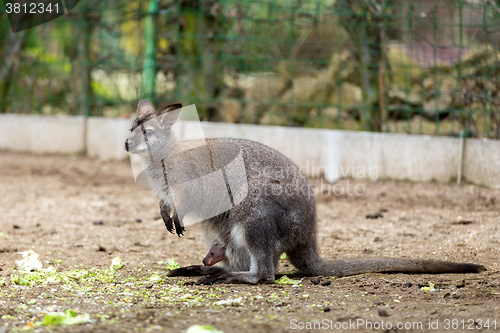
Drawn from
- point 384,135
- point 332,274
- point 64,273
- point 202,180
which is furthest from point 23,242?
point 384,135

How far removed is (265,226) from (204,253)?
1.19 metres

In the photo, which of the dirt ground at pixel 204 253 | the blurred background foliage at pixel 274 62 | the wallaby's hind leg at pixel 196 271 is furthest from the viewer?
the blurred background foliage at pixel 274 62

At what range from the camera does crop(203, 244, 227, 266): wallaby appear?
394 centimetres

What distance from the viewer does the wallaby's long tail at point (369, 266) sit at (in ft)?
12.1

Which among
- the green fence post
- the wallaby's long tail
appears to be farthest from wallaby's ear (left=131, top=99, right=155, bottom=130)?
the green fence post

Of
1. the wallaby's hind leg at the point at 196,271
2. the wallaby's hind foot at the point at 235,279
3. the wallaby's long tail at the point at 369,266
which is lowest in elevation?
the wallaby's hind leg at the point at 196,271

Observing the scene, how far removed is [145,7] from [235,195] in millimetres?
5690

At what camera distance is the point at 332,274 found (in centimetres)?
388

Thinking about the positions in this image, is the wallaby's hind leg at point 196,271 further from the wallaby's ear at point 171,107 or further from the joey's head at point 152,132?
the wallaby's ear at point 171,107

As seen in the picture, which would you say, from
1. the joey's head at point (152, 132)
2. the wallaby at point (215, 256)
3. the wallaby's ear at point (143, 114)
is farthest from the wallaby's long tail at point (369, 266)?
the wallaby's ear at point (143, 114)

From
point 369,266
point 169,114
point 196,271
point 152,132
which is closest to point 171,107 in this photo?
point 169,114

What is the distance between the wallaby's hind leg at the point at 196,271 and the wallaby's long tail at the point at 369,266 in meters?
0.59

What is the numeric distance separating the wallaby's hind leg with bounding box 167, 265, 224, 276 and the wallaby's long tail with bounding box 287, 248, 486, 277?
0.59 m

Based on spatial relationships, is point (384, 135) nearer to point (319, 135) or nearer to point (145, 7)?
point (319, 135)
